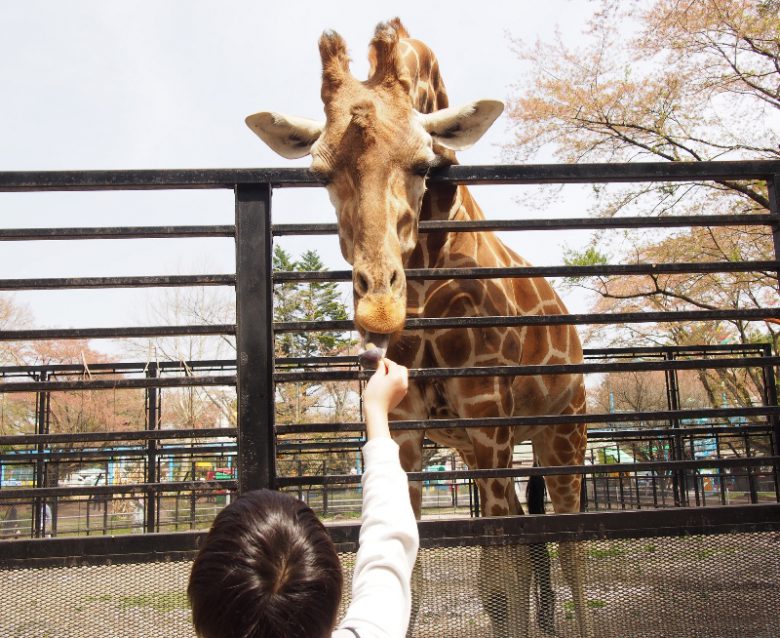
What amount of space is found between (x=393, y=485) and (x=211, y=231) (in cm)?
210

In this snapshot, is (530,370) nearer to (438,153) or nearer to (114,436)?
(438,153)

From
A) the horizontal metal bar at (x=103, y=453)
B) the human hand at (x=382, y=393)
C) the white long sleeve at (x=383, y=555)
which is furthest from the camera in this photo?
the horizontal metal bar at (x=103, y=453)

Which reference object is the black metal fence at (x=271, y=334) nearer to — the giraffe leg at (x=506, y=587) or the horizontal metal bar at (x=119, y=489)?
the horizontal metal bar at (x=119, y=489)

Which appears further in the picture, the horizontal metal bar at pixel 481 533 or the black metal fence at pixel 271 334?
the black metal fence at pixel 271 334

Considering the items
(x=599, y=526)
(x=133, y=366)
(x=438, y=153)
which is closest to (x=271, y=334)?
(x=438, y=153)

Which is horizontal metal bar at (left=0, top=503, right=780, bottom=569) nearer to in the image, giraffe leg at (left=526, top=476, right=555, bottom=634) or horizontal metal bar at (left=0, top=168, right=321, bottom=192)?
giraffe leg at (left=526, top=476, right=555, bottom=634)

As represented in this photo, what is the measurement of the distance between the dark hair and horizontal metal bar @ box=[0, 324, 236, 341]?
2034 millimetres

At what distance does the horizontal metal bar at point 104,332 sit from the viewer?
3203 millimetres

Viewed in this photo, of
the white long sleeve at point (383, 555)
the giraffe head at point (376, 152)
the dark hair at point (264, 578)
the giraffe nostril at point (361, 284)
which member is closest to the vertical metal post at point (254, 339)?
the giraffe head at point (376, 152)

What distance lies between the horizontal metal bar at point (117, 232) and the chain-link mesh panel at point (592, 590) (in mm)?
1496

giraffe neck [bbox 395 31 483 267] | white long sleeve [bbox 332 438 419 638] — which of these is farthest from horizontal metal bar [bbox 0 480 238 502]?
giraffe neck [bbox 395 31 483 267]

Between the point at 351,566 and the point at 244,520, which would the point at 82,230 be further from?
the point at 244,520

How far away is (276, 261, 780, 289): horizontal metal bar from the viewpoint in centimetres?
335

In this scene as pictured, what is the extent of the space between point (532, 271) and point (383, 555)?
2193 mm
